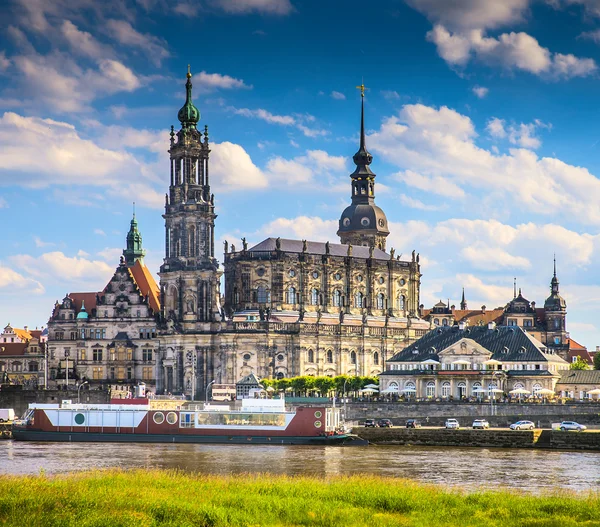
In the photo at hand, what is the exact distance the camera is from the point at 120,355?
149m

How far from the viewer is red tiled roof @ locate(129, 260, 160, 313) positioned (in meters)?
152

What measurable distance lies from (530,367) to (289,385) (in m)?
28.6

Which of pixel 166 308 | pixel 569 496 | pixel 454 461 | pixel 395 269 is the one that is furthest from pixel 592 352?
pixel 569 496

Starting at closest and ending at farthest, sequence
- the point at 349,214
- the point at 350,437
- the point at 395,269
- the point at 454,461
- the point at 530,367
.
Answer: the point at 454,461, the point at 350,437, the point at 530,367, the point at 395,269, the point at 349,214

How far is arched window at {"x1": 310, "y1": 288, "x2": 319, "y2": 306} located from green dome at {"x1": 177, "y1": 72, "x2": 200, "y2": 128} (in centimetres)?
2353

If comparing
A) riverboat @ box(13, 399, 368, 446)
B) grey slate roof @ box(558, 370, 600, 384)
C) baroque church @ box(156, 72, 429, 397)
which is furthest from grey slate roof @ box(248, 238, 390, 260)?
riverboat @ box(13, 399, 368, 446)

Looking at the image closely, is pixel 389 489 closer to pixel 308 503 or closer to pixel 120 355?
pixel 308 503

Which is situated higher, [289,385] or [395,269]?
[395,269]

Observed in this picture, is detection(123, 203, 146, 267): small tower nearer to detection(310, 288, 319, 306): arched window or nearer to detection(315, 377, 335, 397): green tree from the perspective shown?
detection(310, 288, 319, 306): arched window

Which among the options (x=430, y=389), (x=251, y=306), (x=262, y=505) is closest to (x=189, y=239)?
(x=251, y=306)

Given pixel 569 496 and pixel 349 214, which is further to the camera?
pixel 349 214

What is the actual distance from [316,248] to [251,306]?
11.9m

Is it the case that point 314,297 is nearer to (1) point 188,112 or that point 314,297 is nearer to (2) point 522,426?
(1) point 188,112

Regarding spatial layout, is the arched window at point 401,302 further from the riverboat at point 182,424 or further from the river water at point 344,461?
the river water at point 344,461
